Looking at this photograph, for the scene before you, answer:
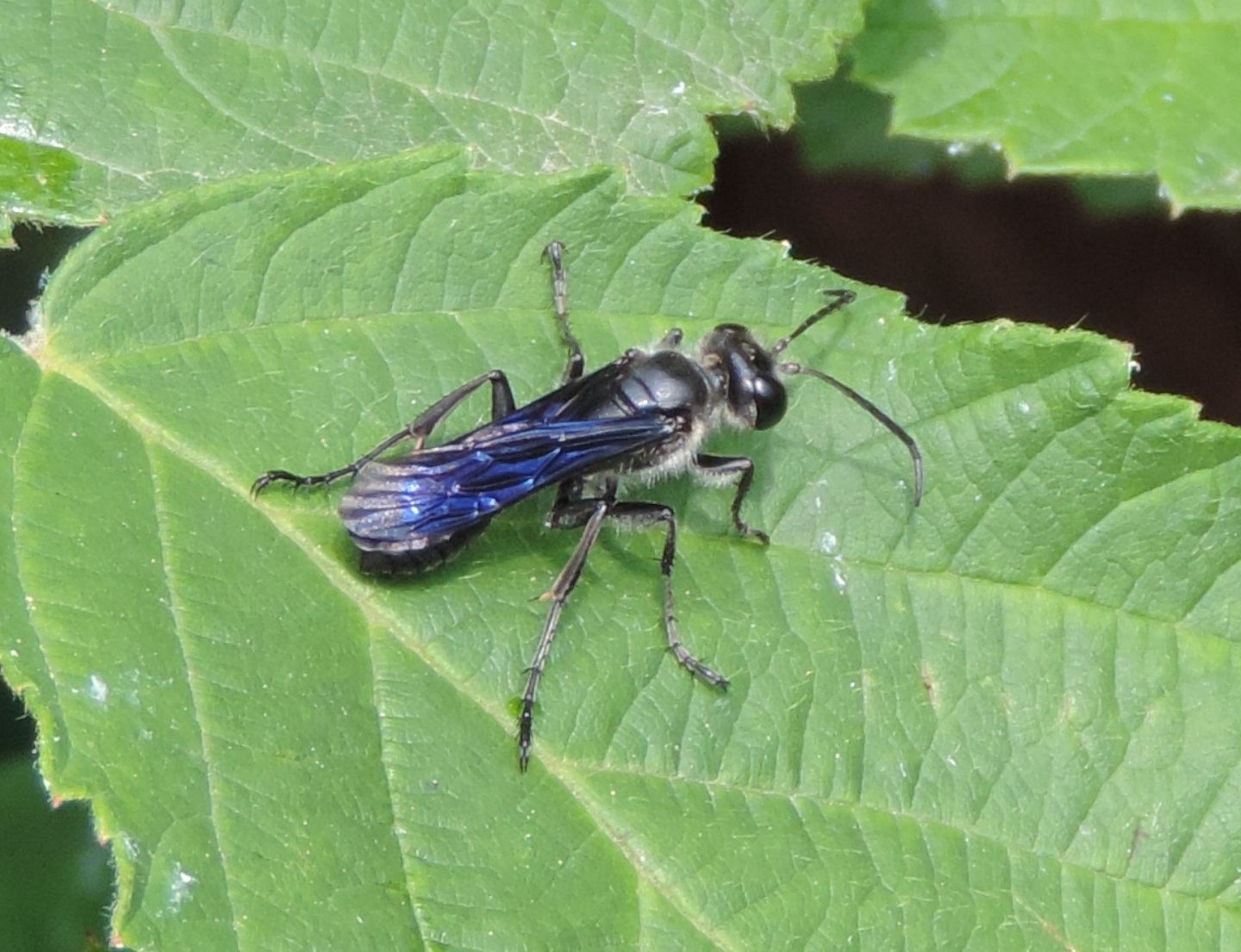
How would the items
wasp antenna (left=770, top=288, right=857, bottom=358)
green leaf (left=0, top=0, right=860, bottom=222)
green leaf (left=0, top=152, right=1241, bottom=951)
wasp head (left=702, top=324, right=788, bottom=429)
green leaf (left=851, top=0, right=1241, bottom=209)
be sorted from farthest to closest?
green leaf (left=851, top=0, right=1241, bottom=209), wasp head (left=702, top=324, right=788, bottom=429), wasp antenna (left=770, top=288, right=857, bottom=358), green leaf (left=0, top=0, right=860, bottom=222), green leaf (left=0, top=152, right=1241, bottom=951)

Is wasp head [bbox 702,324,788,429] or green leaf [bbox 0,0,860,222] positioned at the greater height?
green leaf [bbox 0,0,860,222]

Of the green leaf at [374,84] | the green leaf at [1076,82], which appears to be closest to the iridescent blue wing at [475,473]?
the green leaf at [374,84]

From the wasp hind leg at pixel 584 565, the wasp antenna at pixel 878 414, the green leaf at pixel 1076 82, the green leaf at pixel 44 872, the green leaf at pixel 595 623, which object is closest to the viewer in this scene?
the green leaf at pixel 595 623

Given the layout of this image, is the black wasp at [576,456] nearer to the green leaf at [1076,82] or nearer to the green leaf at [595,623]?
the green leaf at [595,623]

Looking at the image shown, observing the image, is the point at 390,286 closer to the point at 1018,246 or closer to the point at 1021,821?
the point at 1021,821

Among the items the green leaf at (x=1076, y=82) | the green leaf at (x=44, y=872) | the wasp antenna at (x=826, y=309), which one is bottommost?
the green leaf at (x=44, y=872)

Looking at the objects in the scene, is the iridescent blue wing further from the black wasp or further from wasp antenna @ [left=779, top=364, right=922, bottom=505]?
wasp antenna @ [left=779, top=364, right=922, bottom=505]

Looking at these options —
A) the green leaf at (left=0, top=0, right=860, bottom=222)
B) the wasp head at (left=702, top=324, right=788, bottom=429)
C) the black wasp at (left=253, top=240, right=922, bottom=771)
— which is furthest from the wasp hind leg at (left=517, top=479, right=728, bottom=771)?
the green leaf at (left=0, top=0, right=860, bottom=222)

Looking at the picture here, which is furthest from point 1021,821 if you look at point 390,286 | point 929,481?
point 390,286
